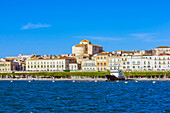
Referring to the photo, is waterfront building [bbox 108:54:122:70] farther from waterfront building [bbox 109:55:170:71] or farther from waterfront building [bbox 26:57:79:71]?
waterfront building [bbox 26:57:79:71]

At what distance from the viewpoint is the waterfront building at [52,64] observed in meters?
148

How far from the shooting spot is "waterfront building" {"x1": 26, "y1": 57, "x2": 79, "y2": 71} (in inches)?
5822

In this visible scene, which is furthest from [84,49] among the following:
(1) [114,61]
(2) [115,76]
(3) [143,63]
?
(2) [115,76]

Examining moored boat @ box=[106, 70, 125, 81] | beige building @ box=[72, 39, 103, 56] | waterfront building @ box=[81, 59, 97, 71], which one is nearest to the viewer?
moored boat @ box=[106, 70, 125, 81]

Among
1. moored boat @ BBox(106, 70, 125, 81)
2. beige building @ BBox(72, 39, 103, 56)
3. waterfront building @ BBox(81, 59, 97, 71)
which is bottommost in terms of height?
moored boat @ BBox(106, 70, 125, 81)

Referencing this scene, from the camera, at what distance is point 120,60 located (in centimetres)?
13675

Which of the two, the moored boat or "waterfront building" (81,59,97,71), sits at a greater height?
"waterfront building" (81,59,97,71)

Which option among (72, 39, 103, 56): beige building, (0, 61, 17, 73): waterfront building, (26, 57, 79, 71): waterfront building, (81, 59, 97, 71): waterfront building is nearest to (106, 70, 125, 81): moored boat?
(81, 59, 97, 71): waterfront building

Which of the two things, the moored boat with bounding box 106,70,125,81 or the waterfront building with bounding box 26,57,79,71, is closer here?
the moored boat with bounding box 106,70,125,81

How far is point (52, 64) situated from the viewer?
5969 inches

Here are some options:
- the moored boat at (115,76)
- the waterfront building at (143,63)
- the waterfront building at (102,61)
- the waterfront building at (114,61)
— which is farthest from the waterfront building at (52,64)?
the moored boat at (115,76)

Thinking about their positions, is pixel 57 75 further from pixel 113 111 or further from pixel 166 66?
pixel 113 111

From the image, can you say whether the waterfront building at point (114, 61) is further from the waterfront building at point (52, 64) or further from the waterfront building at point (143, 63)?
the waterfront building at point (52, 64)

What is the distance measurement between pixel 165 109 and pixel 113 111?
6796 millimetres
